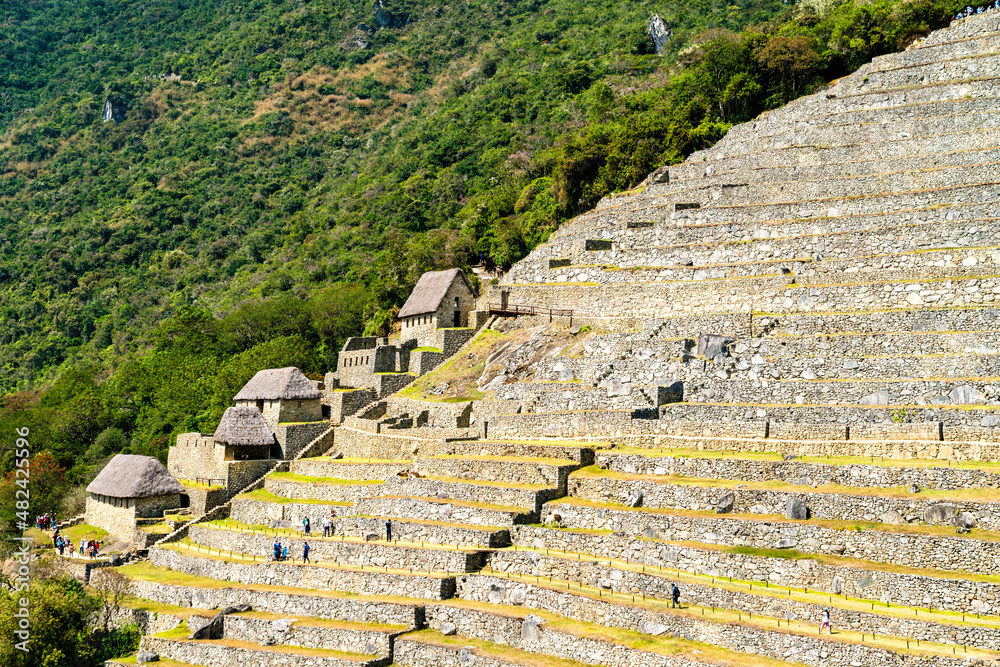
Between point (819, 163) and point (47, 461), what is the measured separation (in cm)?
4060

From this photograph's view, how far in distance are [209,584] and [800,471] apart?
63.0ft

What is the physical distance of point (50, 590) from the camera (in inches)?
1213

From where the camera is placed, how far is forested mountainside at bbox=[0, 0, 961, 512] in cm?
5484

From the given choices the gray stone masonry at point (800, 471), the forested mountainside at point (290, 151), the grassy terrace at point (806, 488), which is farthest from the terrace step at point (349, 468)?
the forested mountainside at point (290, 151)

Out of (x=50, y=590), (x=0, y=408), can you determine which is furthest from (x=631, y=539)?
(x=0, y=408)

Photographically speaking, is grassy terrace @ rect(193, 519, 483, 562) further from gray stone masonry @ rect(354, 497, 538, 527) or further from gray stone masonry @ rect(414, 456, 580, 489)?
gray stone masonry @ rect(414, 456, 580, 489)

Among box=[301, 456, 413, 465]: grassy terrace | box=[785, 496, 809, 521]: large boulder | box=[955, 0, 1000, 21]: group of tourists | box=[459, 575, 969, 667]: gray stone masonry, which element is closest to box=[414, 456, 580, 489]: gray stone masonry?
box=[301, 456, 413, 465]: grassy terrace

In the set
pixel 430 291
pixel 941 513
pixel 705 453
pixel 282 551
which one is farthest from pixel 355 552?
pixel 430 291

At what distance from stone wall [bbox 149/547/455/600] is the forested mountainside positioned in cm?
1779

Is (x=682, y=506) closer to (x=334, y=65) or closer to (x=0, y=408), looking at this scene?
(x=0, y=408)

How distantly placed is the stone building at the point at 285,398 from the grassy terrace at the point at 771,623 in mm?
21040

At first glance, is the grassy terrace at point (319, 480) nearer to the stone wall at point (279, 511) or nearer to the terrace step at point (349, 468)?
the terrace step at point (349, 468)

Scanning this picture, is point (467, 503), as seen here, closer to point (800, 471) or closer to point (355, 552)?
point (355, 552)

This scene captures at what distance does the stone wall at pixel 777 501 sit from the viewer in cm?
2273
